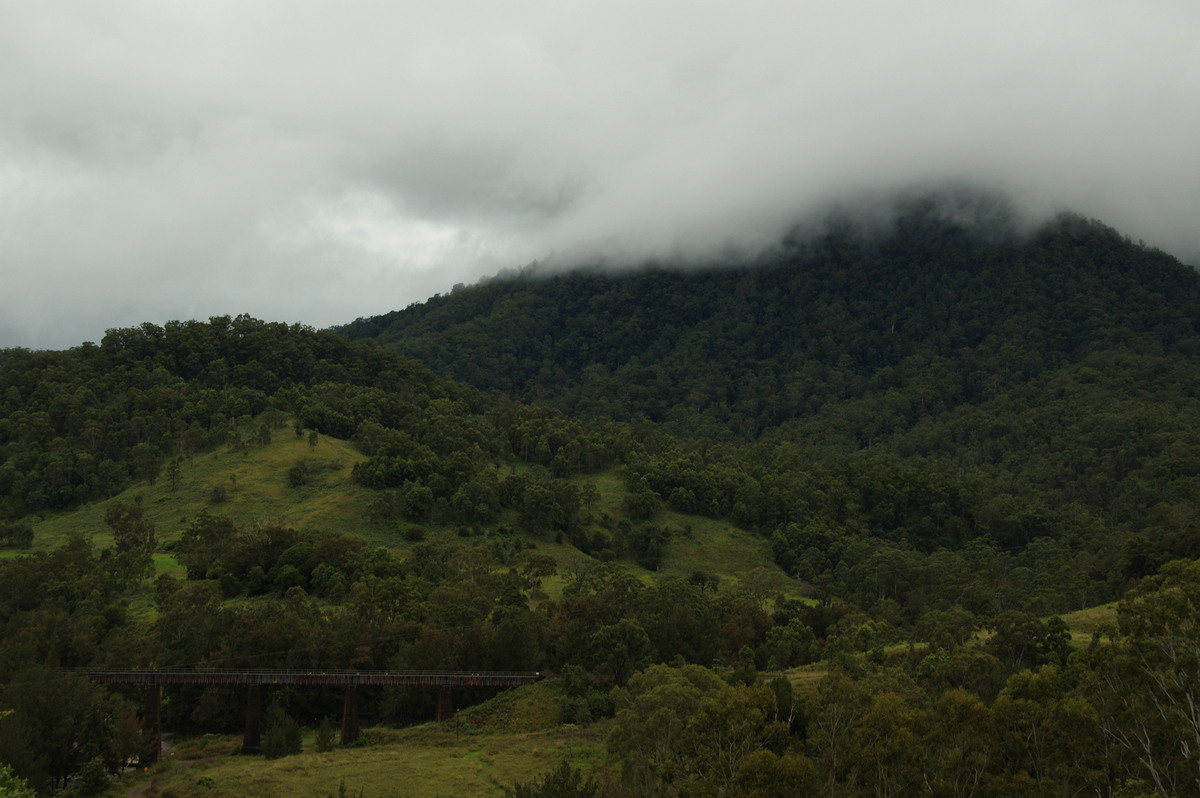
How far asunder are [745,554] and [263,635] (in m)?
64.3

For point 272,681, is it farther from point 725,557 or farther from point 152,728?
point 725,557

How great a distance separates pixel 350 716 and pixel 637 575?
44422mm

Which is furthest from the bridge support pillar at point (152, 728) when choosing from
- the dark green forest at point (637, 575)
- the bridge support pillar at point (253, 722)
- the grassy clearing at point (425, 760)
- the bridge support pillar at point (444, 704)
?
the bridge support pillar at point (444, 704)

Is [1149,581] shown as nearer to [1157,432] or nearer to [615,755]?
[615,755]

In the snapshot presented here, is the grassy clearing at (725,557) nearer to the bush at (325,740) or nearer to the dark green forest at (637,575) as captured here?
the dark green forest at (637,575)

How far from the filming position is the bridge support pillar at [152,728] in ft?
180

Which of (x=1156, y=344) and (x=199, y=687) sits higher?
(x=1156, y=344)

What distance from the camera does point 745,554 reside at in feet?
372

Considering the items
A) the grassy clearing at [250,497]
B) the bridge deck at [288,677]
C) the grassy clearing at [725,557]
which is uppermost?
the grassy clearing at [250,497]

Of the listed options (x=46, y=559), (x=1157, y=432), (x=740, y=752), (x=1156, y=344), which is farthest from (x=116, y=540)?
(x=1156, y=344)

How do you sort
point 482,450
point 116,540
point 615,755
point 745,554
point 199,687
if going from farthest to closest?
point 482,450 < point 745,554 < point 116,540 < point 199,687 < point 615,755

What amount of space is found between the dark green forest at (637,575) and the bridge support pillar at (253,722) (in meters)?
3.88

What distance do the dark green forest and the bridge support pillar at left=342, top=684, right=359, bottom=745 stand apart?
129 inches

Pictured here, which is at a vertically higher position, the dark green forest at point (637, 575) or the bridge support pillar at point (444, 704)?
the dark green forest at point (637, 575)
